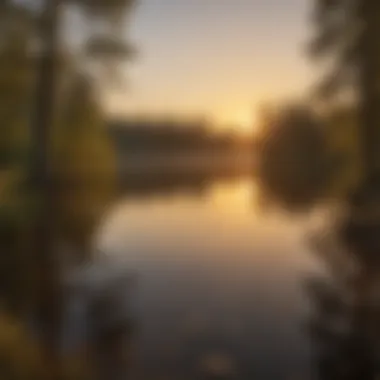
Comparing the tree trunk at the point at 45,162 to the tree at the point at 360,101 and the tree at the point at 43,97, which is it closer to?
the tree at the point at 43,97

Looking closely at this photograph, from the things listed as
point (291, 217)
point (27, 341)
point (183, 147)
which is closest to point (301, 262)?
point (291, 217)

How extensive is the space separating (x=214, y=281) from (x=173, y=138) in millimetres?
158

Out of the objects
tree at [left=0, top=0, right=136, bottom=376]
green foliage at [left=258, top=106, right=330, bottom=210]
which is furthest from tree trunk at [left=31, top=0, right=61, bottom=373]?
green foliage at [left=258, top=106, right=330, bottom=210]

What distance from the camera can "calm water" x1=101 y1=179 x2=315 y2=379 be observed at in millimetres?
533

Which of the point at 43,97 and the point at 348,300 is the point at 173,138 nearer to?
the point at 43,97

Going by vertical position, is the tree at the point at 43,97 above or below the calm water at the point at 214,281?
above

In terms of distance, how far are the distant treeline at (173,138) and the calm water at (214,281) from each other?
5 centimetres

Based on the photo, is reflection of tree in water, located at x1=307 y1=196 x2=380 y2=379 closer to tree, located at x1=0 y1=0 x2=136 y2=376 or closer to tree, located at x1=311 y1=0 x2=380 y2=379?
tree, located at x1=311 y1=0 x2=380 y2=379

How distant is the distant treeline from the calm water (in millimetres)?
49

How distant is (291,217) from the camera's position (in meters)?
0.58

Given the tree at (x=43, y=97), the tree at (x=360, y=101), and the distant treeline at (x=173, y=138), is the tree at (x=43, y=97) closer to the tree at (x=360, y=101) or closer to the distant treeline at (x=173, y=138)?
the distant treeline at (x=173, y=138)

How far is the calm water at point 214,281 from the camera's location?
0.53 metres

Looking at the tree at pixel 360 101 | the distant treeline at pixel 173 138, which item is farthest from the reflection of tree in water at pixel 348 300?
the distant treeline at pixel 173 138

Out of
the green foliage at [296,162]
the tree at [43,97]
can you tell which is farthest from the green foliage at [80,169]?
the green foliage at [296,162]
